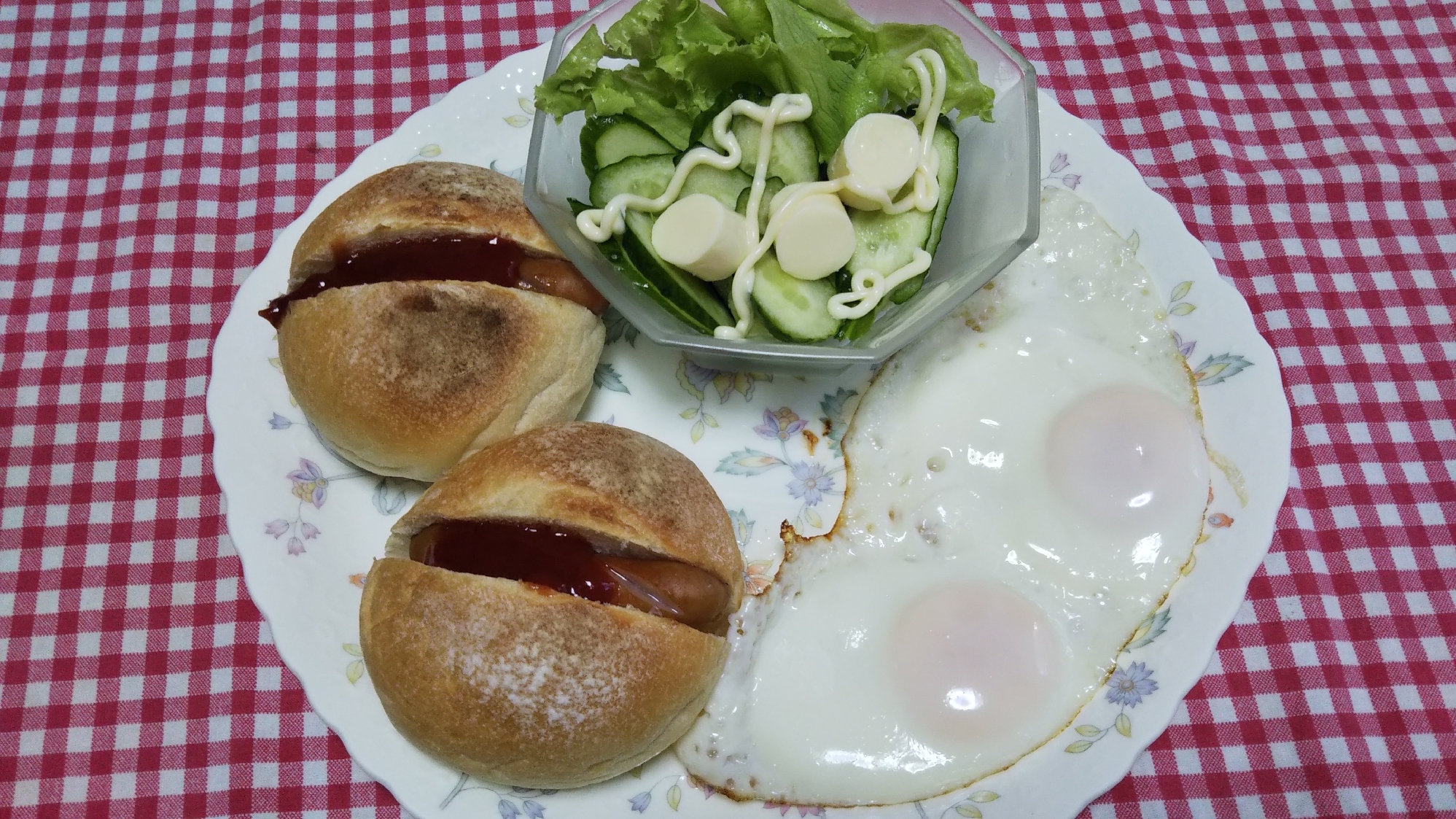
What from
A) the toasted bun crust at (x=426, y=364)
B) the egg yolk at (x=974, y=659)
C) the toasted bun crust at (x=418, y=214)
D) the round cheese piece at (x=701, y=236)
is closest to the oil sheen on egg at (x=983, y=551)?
the egg yolk at (x=974, y=659)

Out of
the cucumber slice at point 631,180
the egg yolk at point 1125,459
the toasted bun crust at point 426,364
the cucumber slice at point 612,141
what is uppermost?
the cucumber slice at point 612,141

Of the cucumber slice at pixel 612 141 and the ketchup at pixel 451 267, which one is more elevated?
the cucumber slice at pixel 612 141

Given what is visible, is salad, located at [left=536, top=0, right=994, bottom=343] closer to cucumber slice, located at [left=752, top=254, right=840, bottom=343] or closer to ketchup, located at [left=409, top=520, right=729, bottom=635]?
cucumber slice, located at [left=752, top=254, right=840, bottom=343]

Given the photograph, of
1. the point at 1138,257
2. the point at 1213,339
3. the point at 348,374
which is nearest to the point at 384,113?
the point at 348,374

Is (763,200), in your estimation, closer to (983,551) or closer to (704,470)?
(704,470)

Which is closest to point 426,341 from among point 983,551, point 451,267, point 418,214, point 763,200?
point 451,267

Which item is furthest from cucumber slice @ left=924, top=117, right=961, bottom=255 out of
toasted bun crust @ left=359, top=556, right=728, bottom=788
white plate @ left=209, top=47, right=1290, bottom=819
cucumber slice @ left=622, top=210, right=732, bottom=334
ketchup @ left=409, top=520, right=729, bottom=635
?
toasted bun crust @ left=359, top=556, right=728, bottom=788

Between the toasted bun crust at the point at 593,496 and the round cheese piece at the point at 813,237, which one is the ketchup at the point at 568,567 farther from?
the round cheese piece at the point at 813,237
